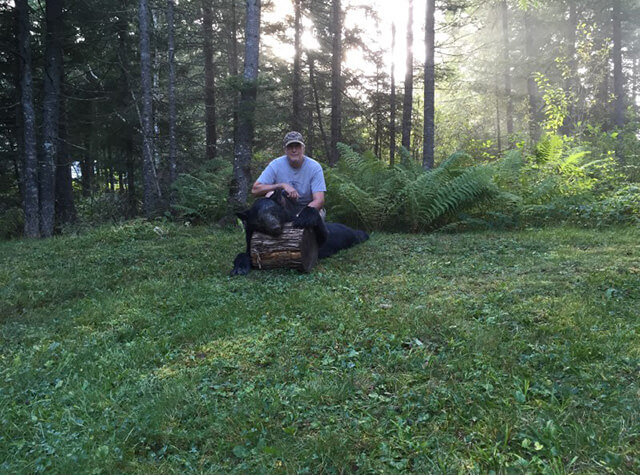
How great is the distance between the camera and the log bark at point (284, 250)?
4.80m

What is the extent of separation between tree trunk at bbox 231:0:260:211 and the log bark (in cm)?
461

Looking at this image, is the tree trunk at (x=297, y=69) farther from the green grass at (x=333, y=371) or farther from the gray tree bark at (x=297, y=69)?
the green grass at (x=333, y=371)

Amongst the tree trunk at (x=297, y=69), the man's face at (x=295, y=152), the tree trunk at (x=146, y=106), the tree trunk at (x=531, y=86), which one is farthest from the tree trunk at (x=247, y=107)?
the tree trunk at (x=531, y=86)

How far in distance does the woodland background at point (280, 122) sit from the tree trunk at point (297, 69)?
0.26ft

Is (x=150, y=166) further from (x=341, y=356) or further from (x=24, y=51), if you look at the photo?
(x=341, y=356)

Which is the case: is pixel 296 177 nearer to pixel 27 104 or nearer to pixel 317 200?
pixel 317 200

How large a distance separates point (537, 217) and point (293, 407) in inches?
268

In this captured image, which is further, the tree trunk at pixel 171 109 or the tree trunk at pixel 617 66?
the tree trunk at pixel 617 66

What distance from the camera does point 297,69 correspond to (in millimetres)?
15805

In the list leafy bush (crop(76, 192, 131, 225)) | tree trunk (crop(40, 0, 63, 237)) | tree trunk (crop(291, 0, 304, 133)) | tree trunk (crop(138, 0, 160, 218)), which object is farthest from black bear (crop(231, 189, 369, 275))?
tree trunk (crop(291, 0, 304, 133))

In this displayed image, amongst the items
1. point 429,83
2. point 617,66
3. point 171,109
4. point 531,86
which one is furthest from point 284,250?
point 617,66

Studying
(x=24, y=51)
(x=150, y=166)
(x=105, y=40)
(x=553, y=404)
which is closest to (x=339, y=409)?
(x=553, y=404)

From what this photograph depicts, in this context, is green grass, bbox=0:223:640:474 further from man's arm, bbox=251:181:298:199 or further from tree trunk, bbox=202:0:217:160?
tree trunk, bbox=202:0:217:160

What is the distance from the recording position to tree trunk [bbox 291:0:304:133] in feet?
50.1
